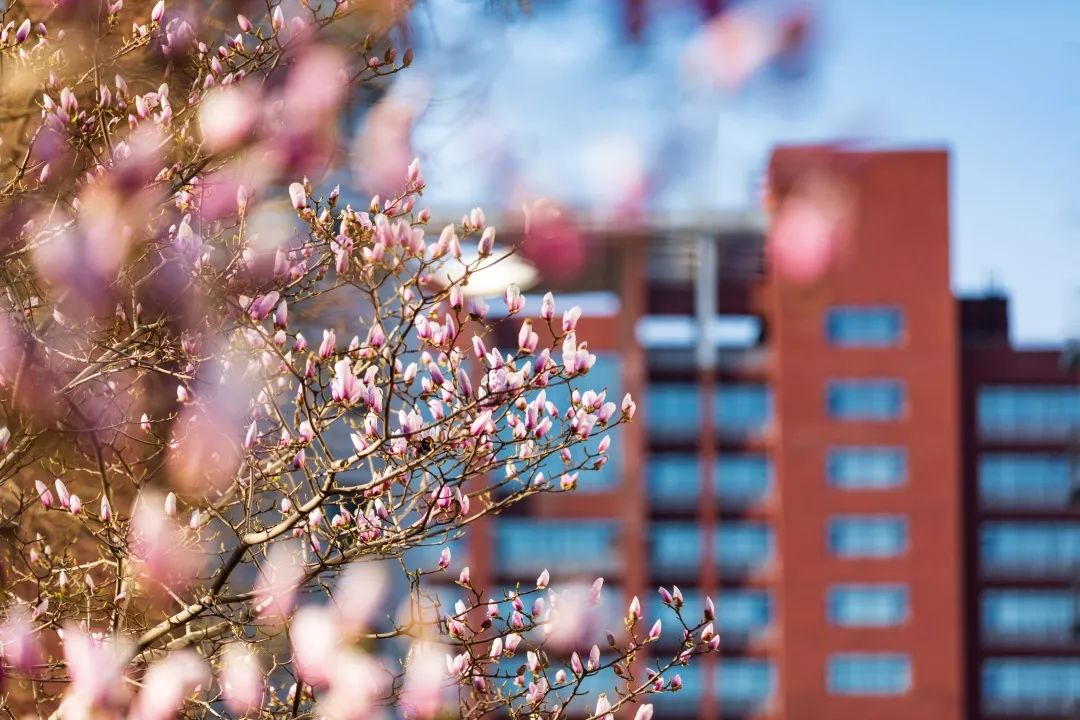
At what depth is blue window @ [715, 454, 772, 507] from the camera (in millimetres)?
33594

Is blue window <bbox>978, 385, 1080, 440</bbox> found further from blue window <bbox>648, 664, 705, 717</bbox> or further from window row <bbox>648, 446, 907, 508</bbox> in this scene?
blue window <bbox>648, 664, 705, 717</bbox>

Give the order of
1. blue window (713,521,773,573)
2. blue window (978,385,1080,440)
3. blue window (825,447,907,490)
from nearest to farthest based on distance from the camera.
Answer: blue window (825,447,907,490) → blue window (713,521,773,573) → blue window (978,385,1080,440)

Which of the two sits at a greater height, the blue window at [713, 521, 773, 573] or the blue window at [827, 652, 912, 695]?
the blue window at [713, 521, 773, 573]

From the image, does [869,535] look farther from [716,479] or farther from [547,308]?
[547,308]

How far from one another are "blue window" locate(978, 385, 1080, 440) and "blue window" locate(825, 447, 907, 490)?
423 centimetres

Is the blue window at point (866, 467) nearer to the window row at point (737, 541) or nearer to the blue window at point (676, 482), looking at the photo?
the window row at point (737, 541)

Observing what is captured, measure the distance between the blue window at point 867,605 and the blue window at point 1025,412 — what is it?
6.46 meters

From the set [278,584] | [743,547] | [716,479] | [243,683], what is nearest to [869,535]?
[743,547]

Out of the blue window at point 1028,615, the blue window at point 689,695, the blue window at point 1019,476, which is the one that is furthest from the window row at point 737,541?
the blue window at point 1028,615

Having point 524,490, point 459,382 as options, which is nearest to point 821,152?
point 459,382

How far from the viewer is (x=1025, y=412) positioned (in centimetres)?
3531

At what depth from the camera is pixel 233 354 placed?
14.4 ft

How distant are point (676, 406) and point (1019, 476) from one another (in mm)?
10968

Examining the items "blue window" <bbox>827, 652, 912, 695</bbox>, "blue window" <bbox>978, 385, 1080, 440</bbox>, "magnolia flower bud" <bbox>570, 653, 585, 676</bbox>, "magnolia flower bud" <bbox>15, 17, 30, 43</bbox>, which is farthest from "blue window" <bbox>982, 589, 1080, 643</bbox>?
"magnolia flower bud" <bbox>15, 17, 30, 43</bbox>
